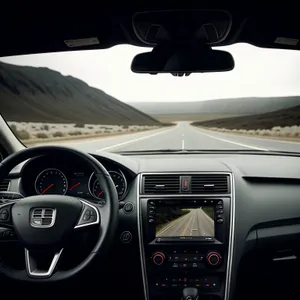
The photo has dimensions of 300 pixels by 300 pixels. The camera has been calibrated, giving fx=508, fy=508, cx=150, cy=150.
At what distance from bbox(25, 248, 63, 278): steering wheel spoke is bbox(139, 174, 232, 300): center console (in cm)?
83

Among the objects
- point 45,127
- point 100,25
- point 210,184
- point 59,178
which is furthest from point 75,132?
point 210,184

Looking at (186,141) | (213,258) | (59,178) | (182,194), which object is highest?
(186,141)

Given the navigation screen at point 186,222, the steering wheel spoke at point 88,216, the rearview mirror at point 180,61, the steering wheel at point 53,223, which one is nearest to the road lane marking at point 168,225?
the navigation screen at point 186,222

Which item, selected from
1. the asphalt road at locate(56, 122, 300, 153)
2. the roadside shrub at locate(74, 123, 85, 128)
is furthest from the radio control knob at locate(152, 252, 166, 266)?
the roadside shrub at locate(74, 123, 85, 128)

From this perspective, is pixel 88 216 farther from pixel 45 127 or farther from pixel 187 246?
pixel 45 127

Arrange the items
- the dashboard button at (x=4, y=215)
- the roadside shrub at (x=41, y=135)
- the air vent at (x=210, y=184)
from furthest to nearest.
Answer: the roadside shrub at (x=41, y=135)
the air vent at (x=210, y=184)
the dashboard button at (x=4, y=215)

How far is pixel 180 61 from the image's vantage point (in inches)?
152

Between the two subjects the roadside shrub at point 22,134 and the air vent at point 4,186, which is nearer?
the air vent at point 4,186

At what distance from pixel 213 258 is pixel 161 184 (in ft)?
2.21

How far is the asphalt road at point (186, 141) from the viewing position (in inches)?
176

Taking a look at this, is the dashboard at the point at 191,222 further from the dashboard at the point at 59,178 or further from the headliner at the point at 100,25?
the headliner at the point at 100,25

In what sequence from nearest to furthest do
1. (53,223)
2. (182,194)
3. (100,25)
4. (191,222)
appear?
(53,223) → (191,222) → (182,194) → (100,25)

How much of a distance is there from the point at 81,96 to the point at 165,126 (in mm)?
878

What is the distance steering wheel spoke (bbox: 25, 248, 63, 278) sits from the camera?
3.09 metres
